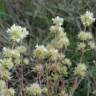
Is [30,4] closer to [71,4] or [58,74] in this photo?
[71,4]

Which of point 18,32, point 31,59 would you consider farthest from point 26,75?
point 18,32

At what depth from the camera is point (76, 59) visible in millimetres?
2127

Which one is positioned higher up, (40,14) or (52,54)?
(40,14)

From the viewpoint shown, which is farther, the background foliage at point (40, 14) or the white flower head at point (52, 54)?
the background foliage at point (40, 14)

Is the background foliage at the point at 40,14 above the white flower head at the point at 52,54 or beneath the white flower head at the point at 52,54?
above

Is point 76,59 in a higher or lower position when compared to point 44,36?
lower

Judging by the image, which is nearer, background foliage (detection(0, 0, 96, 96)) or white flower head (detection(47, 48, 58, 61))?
white flower head (detection(47, 48, 58, 61))

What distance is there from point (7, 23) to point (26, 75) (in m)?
0.59

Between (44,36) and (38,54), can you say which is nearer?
(38,54)

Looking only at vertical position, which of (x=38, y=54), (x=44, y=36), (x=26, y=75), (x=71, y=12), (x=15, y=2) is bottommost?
(x=38, y=54)

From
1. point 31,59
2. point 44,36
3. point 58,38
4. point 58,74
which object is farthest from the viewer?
point 44,36

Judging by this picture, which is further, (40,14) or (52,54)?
(40,14)

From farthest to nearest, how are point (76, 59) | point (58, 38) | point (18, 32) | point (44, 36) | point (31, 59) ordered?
point (44, 36), point (76, 59), point (31, 59), point (58, 38), point (18, 32)

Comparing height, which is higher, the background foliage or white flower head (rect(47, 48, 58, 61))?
the background foliage
